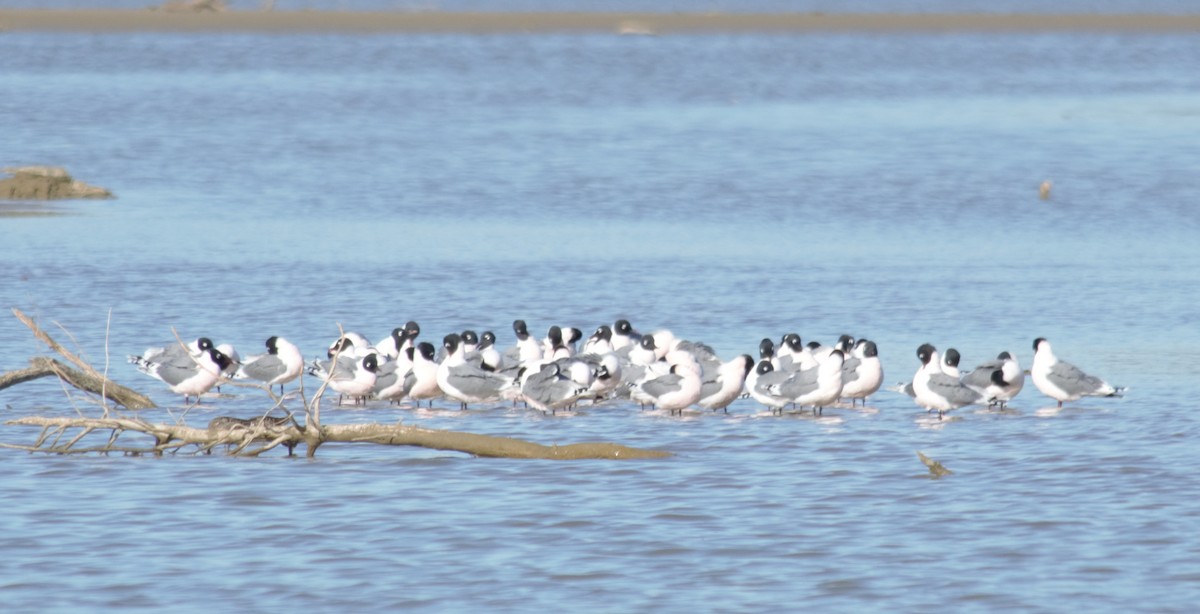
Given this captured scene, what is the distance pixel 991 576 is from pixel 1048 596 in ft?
1.80

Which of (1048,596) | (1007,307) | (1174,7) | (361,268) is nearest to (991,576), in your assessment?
(1048,596)

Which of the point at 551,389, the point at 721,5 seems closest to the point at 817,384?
the point at 551,389

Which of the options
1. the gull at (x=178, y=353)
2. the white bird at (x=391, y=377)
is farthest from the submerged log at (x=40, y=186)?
the white bird at (x=391, y=377)

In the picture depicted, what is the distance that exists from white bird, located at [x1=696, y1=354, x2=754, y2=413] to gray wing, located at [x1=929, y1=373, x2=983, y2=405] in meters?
1.72

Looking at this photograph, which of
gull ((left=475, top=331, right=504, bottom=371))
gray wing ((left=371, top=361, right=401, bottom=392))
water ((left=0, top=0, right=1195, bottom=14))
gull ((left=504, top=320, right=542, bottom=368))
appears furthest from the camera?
water ((left=0, top=0, right=1195, bottom=14))

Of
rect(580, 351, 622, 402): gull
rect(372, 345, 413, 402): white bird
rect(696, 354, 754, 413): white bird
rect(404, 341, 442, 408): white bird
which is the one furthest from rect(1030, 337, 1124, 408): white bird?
rect(372, 345, 413, 402): white bird

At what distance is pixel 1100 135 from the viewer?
2031 inches

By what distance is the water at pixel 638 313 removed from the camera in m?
13.2

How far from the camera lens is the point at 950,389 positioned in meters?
18.9

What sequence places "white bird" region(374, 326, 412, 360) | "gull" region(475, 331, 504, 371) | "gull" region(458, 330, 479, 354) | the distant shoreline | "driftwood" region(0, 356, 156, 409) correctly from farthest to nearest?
the distant shoreline
"gull" region(458, 330, 479, 354)
"white bird" region(374, 326, 412, 360)
"gull" region(475, 331, 504, 371)
"driftwood" region(0, 356, 156, 409)

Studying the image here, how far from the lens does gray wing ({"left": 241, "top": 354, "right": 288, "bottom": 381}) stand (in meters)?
20.0

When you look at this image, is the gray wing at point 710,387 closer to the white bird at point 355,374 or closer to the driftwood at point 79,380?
the white bird at point 355,374

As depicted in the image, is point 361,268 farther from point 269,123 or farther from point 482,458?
point 269,123

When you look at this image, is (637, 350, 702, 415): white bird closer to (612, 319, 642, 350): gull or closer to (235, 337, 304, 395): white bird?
(612, 319, 642, 350): gull
